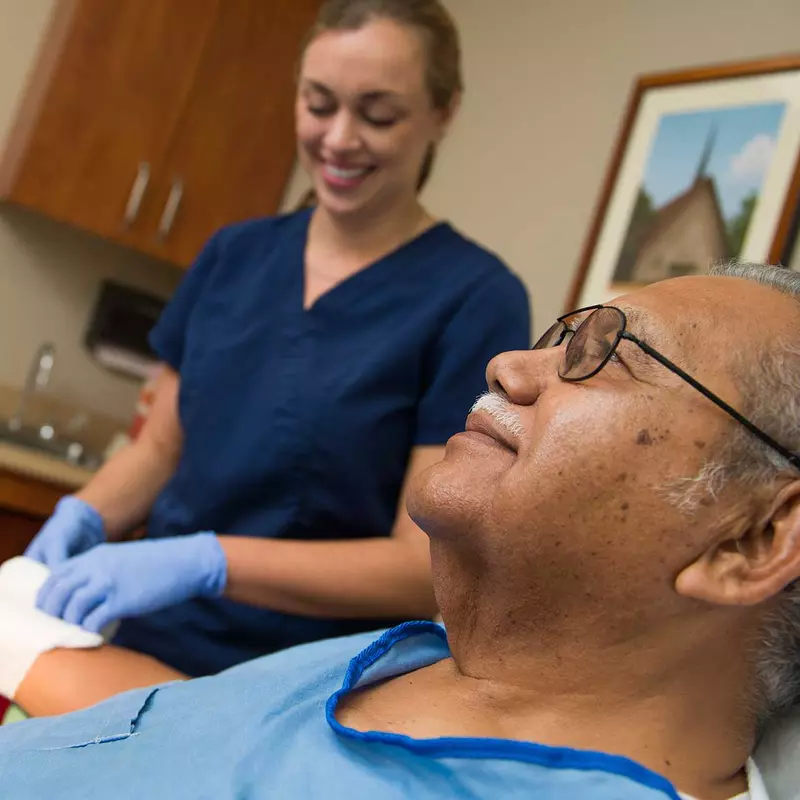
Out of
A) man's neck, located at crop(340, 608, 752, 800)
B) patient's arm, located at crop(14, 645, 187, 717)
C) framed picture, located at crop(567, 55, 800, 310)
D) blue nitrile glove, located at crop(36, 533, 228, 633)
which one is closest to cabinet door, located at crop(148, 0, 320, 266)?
framed picture, located at crop(567, 55, 800, 310)

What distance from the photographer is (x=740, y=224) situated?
1.78 metres

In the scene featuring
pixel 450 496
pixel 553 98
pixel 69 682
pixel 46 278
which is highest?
pixel 553 98

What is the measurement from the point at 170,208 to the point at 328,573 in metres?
1.95

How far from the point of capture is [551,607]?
2.40 feet

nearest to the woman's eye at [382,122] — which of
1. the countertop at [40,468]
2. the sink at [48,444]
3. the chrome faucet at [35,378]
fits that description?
the countertop at [40,468]

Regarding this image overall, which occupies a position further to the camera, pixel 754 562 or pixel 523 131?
pixel 523 131

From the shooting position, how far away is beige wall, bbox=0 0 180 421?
2.64 metres

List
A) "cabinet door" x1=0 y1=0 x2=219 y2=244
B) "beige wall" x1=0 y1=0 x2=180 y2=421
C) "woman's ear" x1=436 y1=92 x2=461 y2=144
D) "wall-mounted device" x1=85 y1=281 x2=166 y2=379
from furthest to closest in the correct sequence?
"wall-mounted device" x1=85 y1=281 x2=166 y2=379, "beige wall" x1=0 y1=0 x2=180 y2=421, "cabinet door" x1=0 y1=0 x2=219 y2=244, "woman's ear" x1=436 y1=92 x2=461 y2=144

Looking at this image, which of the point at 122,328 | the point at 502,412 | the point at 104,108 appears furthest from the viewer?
the point at 122,328

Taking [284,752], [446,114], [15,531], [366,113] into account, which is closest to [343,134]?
[366,113]

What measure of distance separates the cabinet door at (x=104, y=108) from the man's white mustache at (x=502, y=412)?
2.13 metres

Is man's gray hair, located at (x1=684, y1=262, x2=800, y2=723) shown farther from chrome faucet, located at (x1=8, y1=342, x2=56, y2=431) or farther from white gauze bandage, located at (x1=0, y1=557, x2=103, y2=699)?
chrome faucet, located at (x1=8, y1=342, x2=56, y2=431)

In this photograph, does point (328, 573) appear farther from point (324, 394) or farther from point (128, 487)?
point (128, 487)

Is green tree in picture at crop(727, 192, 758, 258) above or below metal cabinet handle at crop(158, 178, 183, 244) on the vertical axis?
above
